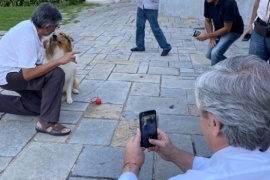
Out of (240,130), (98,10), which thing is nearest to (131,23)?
(98,10)

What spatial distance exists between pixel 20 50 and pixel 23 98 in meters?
0.76

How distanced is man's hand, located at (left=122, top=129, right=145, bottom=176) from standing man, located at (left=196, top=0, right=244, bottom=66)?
2940mm

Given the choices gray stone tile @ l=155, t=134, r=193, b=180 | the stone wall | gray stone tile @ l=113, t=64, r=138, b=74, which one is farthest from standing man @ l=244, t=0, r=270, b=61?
the stone wall

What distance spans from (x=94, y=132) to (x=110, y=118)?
1.24ft

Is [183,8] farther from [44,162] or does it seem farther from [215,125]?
[215,125]

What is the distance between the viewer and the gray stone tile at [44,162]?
2.68 m

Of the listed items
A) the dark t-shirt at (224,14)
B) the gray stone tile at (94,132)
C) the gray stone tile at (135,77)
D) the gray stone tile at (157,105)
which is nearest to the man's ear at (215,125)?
the gray stone tile at (94,132)

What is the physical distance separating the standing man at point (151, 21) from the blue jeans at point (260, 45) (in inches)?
127

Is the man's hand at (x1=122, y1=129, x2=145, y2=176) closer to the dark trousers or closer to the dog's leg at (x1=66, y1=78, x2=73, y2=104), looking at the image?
the dark trousers

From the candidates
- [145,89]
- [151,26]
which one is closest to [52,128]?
[145,89]

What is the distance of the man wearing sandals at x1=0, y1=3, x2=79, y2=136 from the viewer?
312 centimetres

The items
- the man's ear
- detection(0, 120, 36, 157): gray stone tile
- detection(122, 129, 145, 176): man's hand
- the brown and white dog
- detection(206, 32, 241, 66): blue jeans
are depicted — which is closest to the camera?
the man's ear

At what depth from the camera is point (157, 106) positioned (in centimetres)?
416

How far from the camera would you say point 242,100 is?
A: 1252mm
